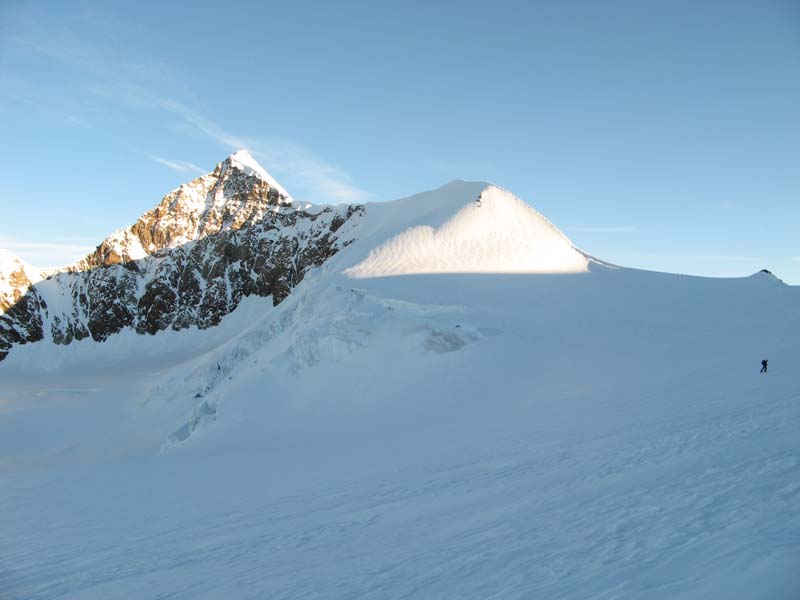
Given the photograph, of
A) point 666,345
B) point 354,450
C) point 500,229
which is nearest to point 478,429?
point 354,450

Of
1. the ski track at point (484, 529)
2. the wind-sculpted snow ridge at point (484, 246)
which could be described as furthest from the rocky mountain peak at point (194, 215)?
the ski track at point (484, 529)

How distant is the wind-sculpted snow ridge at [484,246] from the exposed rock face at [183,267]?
26352mm

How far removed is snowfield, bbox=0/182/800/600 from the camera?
21.0ft

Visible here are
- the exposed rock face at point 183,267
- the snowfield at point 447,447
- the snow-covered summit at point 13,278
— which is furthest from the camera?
the snow-covered summit at point 13,278

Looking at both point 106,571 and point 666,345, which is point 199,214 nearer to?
point 666,345

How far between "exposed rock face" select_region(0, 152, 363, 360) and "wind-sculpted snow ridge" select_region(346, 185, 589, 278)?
26352mm

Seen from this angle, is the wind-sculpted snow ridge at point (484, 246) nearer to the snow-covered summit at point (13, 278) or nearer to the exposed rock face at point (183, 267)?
the exposed rock face at point (183, 267)

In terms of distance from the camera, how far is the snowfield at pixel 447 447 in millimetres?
6395

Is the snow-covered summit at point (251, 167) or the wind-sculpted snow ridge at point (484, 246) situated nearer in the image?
the wind-sculpted snow ridge at point (484, 246)

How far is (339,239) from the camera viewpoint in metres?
63.2

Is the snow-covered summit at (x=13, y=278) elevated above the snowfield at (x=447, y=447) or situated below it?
above

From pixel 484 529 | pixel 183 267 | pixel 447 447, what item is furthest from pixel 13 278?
pixel 484 529

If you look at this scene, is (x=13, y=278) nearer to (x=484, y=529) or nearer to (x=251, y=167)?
(x=251, y=167)

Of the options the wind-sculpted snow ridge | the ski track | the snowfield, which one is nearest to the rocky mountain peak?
the snowfield
